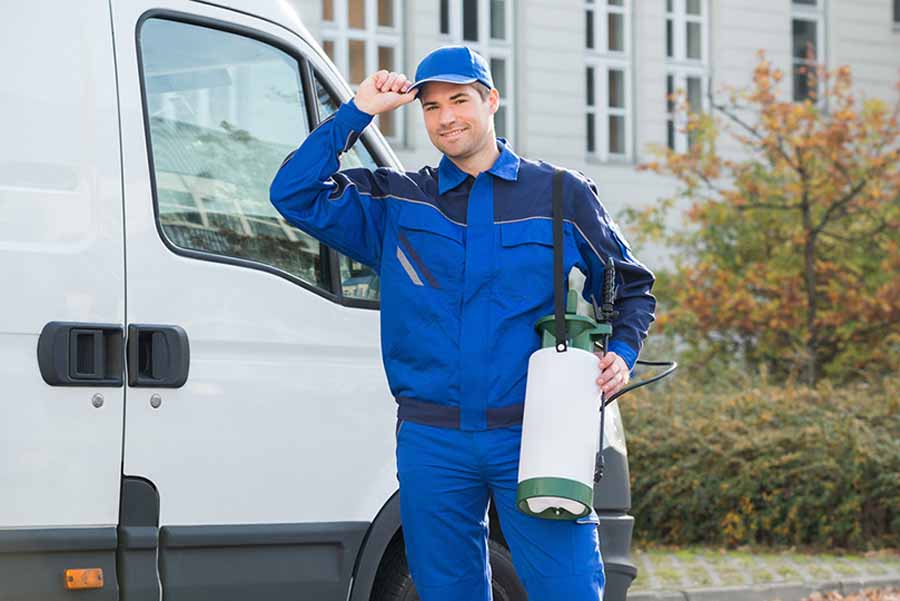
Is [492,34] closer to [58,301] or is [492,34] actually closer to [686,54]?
[686,54]

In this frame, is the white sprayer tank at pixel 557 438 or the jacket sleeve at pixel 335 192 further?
the jacket sleeve at pixel 335 192

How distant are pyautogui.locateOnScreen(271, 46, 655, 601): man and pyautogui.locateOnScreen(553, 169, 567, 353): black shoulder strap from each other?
0.09 ft

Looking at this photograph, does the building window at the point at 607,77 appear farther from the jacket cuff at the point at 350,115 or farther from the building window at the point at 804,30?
the jacket cuff at the point at 350,115

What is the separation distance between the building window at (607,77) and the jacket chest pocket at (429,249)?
2339cm

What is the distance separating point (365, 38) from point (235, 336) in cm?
2094

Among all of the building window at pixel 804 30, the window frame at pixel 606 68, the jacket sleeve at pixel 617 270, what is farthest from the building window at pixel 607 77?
the jacket sleeve at pixel 617 270

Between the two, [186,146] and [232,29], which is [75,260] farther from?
[232,29]

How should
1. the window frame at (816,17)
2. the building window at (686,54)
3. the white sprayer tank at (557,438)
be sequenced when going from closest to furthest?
the white sprayer tank at (557,438) < the building window at (686,54) < the window frame at (816,17)

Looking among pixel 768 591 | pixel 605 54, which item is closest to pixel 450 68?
pixel 768 591

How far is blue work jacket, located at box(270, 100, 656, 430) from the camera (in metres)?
3.88

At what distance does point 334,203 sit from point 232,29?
0.92 metres

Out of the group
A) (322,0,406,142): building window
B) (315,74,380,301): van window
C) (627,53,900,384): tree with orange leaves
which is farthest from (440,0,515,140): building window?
(315,74,380,301): van window

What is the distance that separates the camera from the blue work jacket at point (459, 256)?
3881mm

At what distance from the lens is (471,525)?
398 cm
